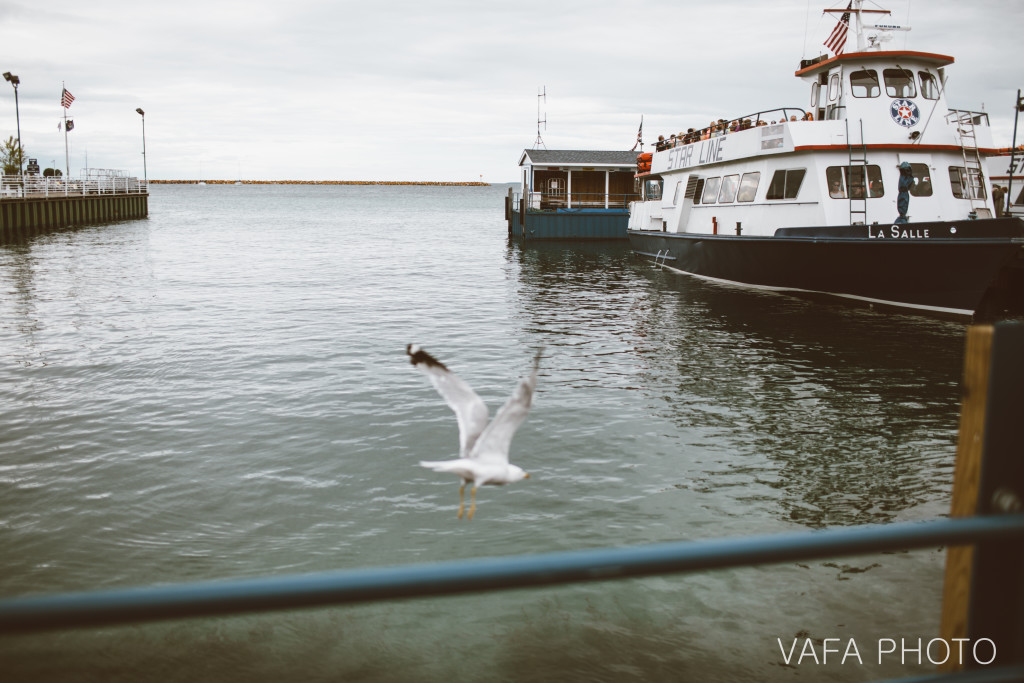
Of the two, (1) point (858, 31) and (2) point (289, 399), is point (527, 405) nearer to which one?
(2) point (289, 399)

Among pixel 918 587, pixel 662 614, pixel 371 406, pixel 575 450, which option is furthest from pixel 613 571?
pixel 371 406

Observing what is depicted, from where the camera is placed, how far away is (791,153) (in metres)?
22.0

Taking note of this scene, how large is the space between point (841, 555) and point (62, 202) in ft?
216

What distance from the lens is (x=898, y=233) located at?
18.9 m

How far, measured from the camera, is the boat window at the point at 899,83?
2217 cm

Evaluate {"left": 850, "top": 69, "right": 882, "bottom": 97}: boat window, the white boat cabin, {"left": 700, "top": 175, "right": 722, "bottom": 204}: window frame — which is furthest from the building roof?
{"left": 850, "top": 69, "right": 882, "bottom": 97}: boat window

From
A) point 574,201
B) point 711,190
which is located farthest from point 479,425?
point 574,201

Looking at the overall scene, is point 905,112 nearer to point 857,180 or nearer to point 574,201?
point 857,180

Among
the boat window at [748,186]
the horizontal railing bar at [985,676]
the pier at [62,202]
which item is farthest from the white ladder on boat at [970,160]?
the pier at [62,202]

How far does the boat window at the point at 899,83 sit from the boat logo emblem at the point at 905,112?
1.87 feet

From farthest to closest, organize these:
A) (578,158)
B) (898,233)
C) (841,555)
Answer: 1. (578,158)
2. (898,233)
3. (841,555)

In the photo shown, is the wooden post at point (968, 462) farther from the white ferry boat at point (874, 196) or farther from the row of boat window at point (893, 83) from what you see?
the row of boat window at point (893, 83)

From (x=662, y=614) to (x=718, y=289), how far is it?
67.6 ft

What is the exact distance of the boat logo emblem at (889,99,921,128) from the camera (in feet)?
70.7
